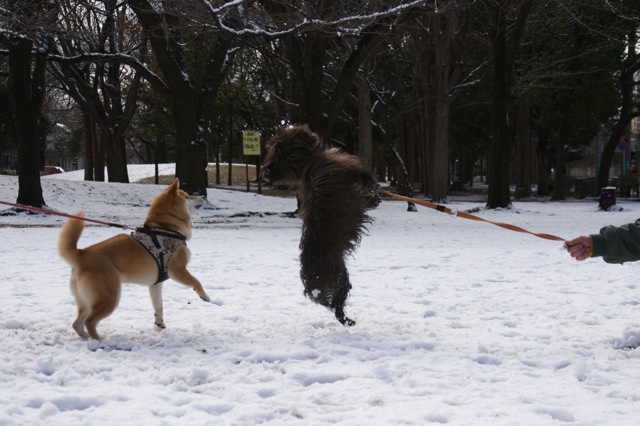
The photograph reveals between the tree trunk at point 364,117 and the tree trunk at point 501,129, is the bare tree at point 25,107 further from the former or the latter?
the tree trunk at point 501,129

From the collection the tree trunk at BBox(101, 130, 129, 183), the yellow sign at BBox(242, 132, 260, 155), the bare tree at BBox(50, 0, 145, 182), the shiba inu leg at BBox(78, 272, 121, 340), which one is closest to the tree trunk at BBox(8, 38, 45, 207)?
the bare tree at BBox(50, 0, 145, 182)

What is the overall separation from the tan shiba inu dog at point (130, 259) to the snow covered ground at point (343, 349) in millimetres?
284

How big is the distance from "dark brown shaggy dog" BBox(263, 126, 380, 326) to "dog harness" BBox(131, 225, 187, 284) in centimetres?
95

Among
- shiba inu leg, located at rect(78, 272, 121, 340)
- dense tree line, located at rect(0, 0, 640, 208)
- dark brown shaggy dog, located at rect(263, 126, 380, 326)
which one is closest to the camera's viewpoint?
shiba inu leg, located at rect(78, 272, 121, 340)

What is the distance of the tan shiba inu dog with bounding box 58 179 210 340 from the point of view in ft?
15.5

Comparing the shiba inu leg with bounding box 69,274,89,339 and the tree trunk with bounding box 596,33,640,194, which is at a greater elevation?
the tree trunk with bounding box 596,33,640,194

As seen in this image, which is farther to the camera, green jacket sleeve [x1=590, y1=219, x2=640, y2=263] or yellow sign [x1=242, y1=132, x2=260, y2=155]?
yellow sign [x1=242, y1=132, x2=260, y2=155]

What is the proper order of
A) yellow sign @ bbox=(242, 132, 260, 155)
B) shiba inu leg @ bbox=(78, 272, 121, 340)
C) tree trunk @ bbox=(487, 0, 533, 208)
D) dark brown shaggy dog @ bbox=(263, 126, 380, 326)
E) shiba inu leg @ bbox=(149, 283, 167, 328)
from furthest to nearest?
yellow sign @ bbox=(242, 132, 260, 155), tree trunk @ bbox=(487, 0, 533, 208), shiba inu leg @ bbox=(149, 283, 167, 328), dark brown shaggy dog @ bbox=(263, 126, 380, 326), shiba inu leg @ bbox=(78, 272, 121, 340)

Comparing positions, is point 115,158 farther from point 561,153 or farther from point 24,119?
point 561,153

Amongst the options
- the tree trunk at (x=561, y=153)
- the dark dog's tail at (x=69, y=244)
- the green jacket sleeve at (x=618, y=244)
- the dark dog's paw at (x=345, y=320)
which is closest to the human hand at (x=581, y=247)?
the green jacket sleeve at (x=618, y=244)

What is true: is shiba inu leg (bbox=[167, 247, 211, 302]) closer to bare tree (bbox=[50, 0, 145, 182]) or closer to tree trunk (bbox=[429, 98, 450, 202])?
bare tree (bbox=[50, 0, 145, 182])

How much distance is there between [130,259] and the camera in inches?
196

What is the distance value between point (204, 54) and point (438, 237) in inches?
835

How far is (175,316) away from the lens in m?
5.84
